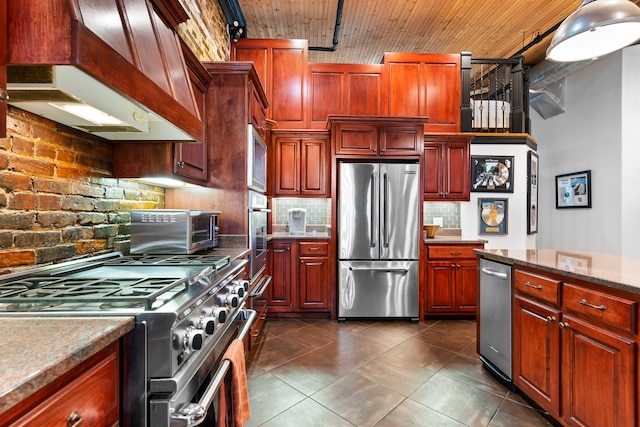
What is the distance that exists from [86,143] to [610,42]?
3.29m

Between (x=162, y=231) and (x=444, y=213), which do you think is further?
(x=444, y=213)

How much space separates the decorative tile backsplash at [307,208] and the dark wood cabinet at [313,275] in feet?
2.38

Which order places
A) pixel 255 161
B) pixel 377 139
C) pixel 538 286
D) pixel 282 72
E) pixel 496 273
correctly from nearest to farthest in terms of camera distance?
pixel 538 286 < pixel 496 273 < pixel 255 161 < pixel 377 139 < pixel 282 72

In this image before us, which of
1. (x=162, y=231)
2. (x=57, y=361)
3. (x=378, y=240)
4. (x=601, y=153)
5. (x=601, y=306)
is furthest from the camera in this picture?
(x=601, y=153)

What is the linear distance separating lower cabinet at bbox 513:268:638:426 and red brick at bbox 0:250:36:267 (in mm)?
2607

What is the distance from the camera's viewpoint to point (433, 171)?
3.89 m

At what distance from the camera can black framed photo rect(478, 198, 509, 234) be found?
411cm

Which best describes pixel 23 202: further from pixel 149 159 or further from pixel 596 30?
pixel 596 30

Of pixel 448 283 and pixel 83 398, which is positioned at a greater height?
pixel 83 398

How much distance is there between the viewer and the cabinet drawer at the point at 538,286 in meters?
1.70

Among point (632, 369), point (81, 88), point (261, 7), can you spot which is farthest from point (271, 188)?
point (632, 369)

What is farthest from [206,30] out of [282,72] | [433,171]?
[433,171]

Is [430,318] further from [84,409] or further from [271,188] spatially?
[84,409]

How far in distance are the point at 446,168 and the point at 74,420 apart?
403 centimetres
